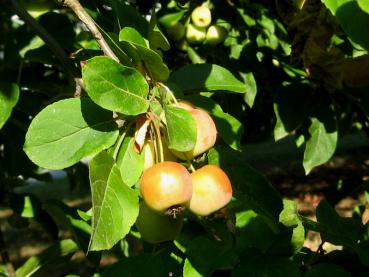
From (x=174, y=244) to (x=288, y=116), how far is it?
91cm

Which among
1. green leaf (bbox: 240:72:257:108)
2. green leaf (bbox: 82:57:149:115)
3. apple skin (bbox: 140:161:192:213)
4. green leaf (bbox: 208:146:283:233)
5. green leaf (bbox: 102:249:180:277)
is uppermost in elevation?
green leaf (bbox: 82:57:149:115)

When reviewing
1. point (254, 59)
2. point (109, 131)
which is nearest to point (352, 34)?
point (109, 131)

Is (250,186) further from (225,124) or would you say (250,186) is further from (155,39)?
(155,39)

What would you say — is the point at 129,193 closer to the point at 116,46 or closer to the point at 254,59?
the point at 116,46

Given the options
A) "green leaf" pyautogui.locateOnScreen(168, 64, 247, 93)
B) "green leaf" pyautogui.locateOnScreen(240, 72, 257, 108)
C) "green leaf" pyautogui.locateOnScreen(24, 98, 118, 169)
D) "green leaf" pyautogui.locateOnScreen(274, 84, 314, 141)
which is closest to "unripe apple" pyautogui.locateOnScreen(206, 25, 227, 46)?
"green leaf" pyautogui.locateOnScreen(240, 72, 257, 108)

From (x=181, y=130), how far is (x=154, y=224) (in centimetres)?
18

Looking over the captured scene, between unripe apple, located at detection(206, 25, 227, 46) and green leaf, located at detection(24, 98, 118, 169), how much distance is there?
127cm

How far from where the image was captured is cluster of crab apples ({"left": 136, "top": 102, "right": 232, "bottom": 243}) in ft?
2.95

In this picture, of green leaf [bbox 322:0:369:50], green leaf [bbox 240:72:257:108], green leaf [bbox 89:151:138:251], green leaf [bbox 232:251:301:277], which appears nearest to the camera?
green leaf [bbox 89:151:138:251]

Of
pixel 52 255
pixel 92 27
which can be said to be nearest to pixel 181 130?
pixel 92 27

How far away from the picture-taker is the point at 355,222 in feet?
4.06

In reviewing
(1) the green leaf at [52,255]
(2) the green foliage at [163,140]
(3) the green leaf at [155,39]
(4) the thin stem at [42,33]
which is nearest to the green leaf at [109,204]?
(2) the green foliage at [163,140]

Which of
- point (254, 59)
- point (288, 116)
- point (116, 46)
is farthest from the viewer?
point (254, 59)

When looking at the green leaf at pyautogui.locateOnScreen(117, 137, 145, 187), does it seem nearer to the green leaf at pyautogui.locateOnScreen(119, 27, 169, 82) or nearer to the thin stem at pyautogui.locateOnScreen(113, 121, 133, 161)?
the thin stem at pyautogui.locateOnScreen(113, 121, 133, 161)
